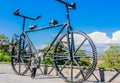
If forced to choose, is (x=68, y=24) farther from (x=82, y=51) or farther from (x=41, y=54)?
(x=41, y=54)

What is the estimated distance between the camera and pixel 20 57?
37.3 feet

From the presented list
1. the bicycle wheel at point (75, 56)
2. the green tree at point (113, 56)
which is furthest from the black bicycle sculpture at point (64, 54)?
the green tree at point (113, 56)

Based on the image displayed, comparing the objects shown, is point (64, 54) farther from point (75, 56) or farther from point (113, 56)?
point (113, 56)

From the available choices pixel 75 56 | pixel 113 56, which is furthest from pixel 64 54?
pixel 113 56

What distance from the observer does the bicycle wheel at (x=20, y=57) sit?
36.3 feet

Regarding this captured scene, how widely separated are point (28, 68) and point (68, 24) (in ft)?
9.44

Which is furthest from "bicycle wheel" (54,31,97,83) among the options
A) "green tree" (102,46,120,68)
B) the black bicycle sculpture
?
"green tree" (102,46,120,68)

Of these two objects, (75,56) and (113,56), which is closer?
(75,56)

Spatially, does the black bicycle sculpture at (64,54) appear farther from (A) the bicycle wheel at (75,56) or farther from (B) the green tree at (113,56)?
(B) the green tree at (113,56)

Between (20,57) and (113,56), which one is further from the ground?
(113,56)

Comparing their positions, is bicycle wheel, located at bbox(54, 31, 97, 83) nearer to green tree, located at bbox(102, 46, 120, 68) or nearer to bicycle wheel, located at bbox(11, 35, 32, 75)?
bicycle wheel, located at bbox(11, 35, 32, 75)

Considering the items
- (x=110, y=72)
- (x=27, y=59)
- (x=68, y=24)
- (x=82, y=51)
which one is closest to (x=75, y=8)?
(x=68, y=24)

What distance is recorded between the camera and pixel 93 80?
910 centimetres

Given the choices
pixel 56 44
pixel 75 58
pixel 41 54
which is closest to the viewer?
pixel 75 58
